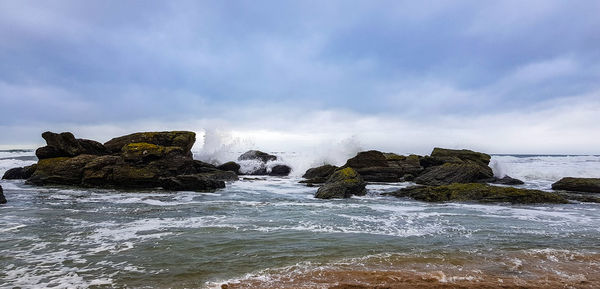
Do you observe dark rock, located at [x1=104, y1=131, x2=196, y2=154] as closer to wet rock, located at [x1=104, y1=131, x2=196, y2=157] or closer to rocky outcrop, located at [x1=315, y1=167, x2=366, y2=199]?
wet rock, located at [x1=104, y1=131, x2=196, y2=157]

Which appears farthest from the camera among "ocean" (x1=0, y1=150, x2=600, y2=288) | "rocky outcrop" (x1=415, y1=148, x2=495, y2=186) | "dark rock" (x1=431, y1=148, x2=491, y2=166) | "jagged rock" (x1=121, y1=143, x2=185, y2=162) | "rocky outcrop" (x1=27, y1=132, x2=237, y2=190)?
"dark rock" (x1=431, y1=148, x2=491, y2=166)

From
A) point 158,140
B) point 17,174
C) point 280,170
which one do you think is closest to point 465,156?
point 280,170

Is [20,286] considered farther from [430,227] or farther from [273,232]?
[430,227]

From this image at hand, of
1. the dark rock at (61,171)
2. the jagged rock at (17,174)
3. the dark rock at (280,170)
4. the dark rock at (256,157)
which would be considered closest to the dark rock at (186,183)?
the dark rock at (61,171)

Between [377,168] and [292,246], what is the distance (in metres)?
20.2

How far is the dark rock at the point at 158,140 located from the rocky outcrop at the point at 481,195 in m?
15.8

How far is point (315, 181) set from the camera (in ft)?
77.6

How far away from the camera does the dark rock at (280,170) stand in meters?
34.5

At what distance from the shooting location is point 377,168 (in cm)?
2639

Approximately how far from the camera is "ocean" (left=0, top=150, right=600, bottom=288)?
5145 millimetres

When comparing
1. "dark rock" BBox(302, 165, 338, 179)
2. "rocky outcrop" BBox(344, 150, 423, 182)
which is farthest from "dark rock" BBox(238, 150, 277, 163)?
"rocky outcrop" BBox(344, 150, 423, 182)

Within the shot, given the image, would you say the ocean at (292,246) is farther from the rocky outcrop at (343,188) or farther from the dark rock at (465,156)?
the dark rock at (465,156)

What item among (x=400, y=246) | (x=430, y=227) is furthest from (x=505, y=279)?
(x=430, y=227)

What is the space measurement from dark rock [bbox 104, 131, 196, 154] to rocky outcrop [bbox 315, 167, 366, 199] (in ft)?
37.5
